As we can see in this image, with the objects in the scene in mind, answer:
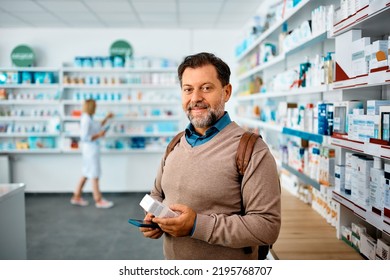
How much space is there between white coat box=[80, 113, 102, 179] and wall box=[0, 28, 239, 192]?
114 centimetres

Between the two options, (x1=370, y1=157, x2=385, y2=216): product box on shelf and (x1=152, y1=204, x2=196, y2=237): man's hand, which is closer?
(x1=152, y1=204, x2=196, y2=237): man's hand

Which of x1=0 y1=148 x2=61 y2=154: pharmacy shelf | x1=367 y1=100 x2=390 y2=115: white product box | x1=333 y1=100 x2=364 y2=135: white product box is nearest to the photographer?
x1=367 y1=100 x2=390 y2=115: white product box

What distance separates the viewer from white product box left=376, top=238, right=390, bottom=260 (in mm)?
1812

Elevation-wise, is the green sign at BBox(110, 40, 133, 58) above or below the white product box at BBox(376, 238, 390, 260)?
above

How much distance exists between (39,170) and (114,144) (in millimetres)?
1473

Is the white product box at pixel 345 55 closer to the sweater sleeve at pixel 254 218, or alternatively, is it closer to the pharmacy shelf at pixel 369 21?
the pharmacy shelf at pixel 369 21

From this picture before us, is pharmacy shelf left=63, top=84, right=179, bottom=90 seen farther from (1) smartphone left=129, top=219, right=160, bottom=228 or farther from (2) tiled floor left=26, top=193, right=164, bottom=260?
(1) smartphone left=129, top=219, right=160, bottom=228

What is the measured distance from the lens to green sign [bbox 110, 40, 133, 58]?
6.84m

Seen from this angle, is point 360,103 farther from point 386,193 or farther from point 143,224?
point 143,224

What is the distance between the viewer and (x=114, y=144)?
22.7 ft

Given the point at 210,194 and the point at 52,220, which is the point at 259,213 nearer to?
the point at 210,194

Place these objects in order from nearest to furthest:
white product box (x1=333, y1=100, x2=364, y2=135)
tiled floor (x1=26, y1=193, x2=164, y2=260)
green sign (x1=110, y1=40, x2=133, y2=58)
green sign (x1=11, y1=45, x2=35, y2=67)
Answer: white product box (x1=333, y1=100, x2=364, y2=135)
tiled floor (x1=26, y1=193, x2=164, y2=260)
green sign (x1=11, y1=45, x2=35, y2=67)
green sign (x1=110, y1=40, x2=133, y2=58)

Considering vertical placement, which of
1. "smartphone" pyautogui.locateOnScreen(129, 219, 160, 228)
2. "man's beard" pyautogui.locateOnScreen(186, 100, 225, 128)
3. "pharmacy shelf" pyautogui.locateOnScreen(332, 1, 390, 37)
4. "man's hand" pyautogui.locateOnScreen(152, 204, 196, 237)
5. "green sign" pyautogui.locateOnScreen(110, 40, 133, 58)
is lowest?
"smartphone" pyautogui.locateOnScreen(129, 219, 160, 228)

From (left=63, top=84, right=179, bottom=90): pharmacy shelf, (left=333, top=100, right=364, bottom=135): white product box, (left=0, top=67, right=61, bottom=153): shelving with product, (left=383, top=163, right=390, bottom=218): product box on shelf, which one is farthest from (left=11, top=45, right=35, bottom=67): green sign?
(left=383, top=163, right=390, bottom=218): product box on shelf
